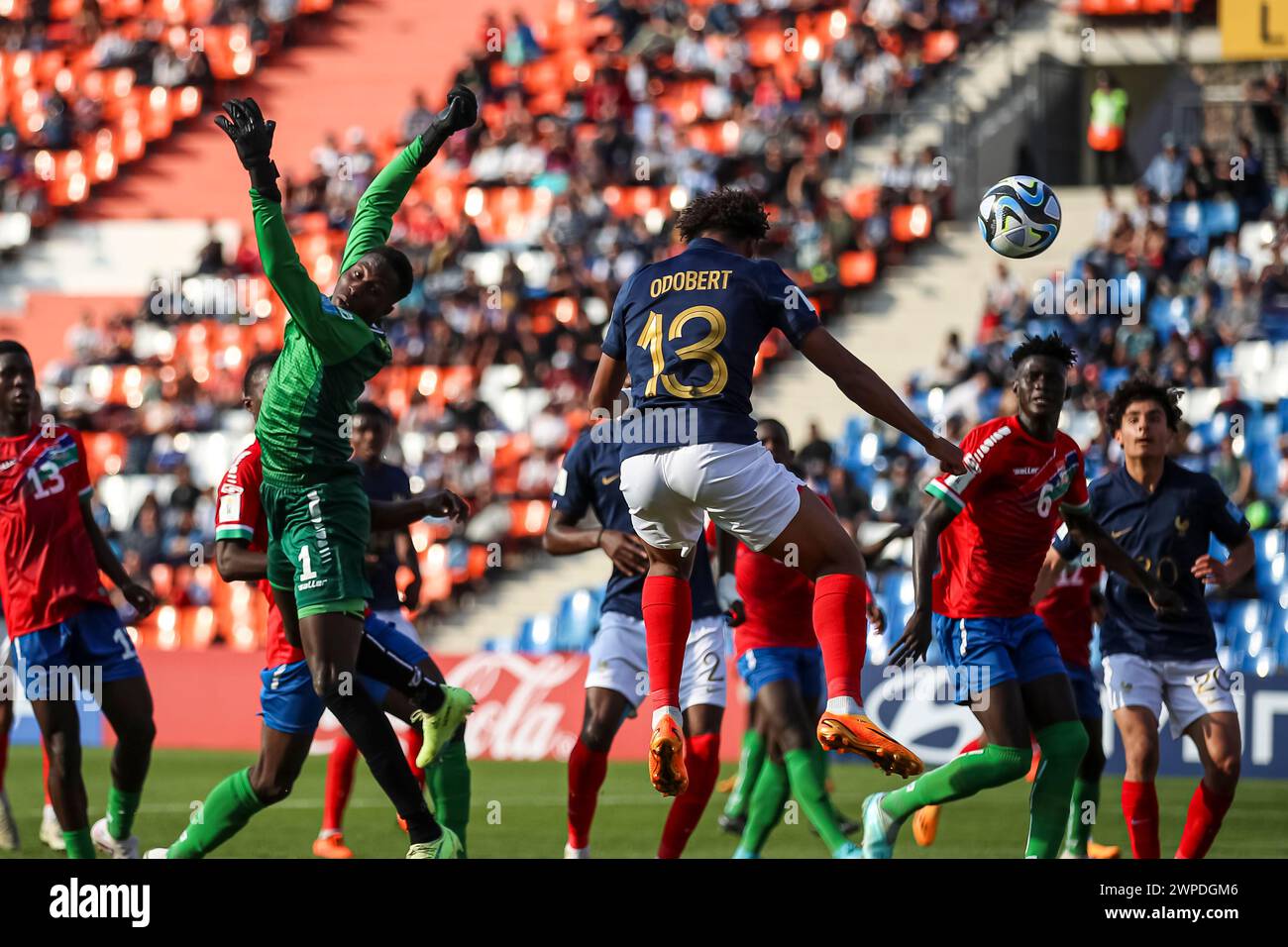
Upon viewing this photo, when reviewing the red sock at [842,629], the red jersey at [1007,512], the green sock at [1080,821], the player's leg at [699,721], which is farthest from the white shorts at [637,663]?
the red sock at [842,629]

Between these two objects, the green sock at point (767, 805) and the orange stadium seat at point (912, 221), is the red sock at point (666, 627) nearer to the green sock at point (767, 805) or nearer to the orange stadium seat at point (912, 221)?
the green sock at point (767, 805)

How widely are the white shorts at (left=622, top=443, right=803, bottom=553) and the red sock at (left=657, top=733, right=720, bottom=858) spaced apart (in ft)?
7.46

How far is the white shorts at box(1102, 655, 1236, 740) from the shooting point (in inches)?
374

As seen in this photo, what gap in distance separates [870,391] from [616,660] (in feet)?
9.62

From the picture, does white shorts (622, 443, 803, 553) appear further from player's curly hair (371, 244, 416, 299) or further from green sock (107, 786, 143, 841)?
green sock (107, 786, 143, 841)

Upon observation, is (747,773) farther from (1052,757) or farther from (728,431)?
(728,431)

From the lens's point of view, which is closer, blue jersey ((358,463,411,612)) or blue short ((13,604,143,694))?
blue short ((13,604,143,694))

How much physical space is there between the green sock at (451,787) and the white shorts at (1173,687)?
3.29m

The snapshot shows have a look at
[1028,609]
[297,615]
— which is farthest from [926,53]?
[297,615]

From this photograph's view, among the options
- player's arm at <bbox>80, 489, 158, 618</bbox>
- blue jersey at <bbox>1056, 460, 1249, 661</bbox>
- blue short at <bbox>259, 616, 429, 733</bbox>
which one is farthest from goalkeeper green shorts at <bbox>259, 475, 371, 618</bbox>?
blue jersey at <bbox>1056, 460, 1249, 661</bbox>

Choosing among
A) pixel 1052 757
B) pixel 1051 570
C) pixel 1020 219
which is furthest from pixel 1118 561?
pixel 1020 219

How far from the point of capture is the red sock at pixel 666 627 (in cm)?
788
